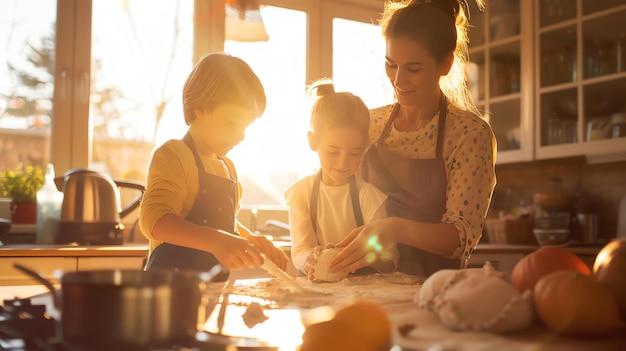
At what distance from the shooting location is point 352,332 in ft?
1.65

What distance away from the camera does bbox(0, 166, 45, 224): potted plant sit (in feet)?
7.75

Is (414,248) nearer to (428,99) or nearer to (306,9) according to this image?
(428,99)

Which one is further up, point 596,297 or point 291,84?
point 291,84

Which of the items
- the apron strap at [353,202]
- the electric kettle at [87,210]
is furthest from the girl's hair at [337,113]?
the electric kettle at [87,210]

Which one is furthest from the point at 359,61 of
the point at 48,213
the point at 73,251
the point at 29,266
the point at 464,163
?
the point at 464,163

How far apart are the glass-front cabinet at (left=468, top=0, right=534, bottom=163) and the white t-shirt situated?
6.52 ft

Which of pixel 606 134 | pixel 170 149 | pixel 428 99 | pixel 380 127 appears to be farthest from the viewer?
pixel 606 134

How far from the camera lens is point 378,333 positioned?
509mm

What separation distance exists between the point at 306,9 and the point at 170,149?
214 centimetres

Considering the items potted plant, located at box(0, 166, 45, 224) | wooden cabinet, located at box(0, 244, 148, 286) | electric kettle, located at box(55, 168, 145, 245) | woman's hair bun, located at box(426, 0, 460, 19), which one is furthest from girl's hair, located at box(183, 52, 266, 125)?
potted plant, located at box(0, 166, 45, 224)

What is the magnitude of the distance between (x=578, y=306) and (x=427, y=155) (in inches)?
32.1

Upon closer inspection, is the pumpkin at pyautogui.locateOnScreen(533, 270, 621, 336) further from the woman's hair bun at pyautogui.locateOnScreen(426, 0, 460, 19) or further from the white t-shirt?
the woman's hair bun at pyautogui.locateOnScreen(426, 0, 460, 19)

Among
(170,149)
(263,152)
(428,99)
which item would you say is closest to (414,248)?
(428,99)

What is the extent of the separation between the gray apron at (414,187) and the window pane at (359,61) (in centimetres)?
186
